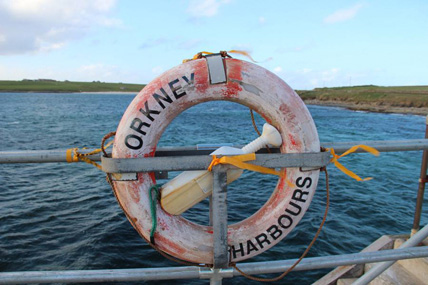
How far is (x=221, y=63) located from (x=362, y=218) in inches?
316

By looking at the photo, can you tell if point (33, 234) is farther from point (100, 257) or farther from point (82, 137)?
point (82, 137)

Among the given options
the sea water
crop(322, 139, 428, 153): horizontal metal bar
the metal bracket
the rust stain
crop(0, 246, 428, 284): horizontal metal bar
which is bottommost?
the sea water

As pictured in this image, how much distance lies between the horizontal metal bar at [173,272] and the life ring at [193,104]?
0.54 ft

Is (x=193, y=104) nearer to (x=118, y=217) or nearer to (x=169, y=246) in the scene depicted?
(x=169, y=246)

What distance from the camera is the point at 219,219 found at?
1.80 m

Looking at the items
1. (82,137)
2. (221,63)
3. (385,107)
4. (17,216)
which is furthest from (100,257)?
(385,107)

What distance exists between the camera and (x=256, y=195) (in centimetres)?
1030

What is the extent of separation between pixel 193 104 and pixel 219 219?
0.66 m

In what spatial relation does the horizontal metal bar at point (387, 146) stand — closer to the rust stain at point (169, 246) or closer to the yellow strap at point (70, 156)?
the rust stain at point (169, 246)

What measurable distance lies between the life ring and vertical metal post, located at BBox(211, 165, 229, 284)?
10 centimetres

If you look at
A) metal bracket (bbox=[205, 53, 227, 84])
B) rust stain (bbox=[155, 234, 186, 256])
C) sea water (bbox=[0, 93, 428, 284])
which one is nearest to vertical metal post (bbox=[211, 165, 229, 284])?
rust stain (bbox=[155, 234, 186, 256])

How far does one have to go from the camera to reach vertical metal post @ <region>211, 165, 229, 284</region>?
176 centimetres

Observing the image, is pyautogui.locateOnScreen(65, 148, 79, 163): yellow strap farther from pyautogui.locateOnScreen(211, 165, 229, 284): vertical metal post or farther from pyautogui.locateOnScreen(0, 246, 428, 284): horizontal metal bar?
pyautogui.locateOnScreen(211, 165, 229, 284): vertical metal post

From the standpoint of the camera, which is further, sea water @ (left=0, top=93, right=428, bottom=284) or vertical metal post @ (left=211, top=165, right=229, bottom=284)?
sea water @ (left=0, top=93, right=428, bottom=284)
